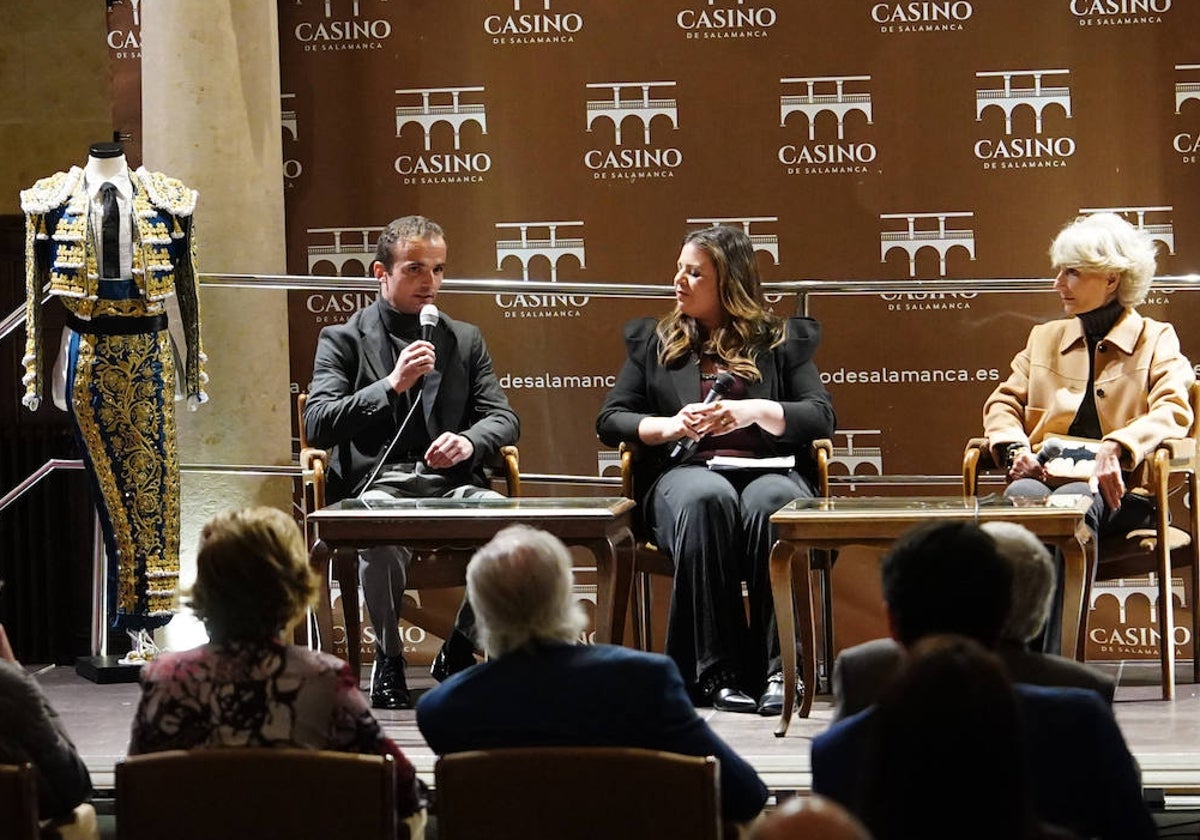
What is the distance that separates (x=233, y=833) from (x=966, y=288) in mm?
3288

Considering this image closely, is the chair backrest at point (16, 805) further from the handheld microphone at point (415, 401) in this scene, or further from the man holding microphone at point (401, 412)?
the handheld microphone at point (415, 401)

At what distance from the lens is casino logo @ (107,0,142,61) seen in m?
6.49

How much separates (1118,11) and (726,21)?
50.2 inches

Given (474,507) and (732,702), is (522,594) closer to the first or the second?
(474,507)

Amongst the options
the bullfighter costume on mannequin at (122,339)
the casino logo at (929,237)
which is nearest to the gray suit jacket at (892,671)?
the bullfighter costume on mannequin at (122,339)

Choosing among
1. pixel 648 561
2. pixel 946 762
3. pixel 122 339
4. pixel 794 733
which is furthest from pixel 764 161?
pixel 946 762

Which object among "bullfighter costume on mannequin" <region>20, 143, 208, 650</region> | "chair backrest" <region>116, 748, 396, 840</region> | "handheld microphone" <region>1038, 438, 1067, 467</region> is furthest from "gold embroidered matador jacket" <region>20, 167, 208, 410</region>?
"chair backrest" <region>116, 748, 396, 840</region>

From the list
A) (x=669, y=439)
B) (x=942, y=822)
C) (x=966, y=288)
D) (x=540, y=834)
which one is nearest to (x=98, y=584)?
(x=669, y=439)

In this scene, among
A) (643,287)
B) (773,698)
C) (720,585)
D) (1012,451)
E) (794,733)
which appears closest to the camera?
(794,733)

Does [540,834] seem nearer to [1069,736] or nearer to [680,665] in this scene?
[1069,736]

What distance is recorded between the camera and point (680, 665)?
447 cm

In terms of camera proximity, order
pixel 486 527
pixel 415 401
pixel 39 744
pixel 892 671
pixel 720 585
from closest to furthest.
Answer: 1. pixel 892 671
2. pixel 39 744
3. pixel 486 527
4. pixel 720 585
5. pixel 415 401

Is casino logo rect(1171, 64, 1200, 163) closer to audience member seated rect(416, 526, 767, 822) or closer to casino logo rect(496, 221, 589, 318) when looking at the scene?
casino logo rect(496, 221, 589, 318)

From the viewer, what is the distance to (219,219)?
5.56 m
